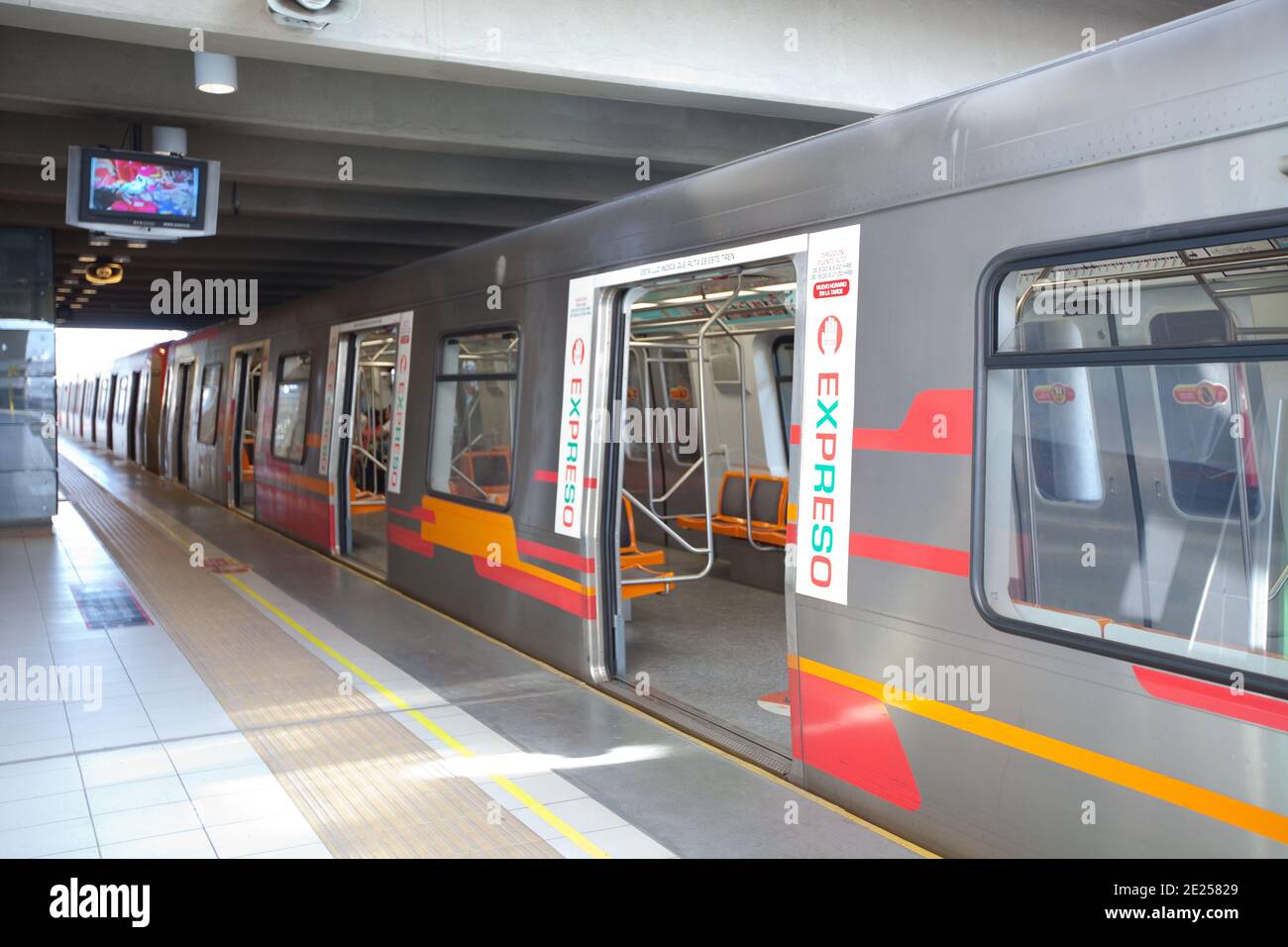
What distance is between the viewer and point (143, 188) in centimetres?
650

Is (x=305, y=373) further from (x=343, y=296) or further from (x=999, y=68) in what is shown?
(x=999, y=68)

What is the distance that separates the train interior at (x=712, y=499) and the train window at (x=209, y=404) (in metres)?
7.03

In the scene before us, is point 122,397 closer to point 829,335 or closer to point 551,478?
point 551,478

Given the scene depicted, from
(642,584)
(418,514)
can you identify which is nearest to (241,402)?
(418,514)

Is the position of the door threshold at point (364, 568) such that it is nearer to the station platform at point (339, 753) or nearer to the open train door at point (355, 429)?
the open train door at point (355, 429)

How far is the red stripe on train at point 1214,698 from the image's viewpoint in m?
2.64

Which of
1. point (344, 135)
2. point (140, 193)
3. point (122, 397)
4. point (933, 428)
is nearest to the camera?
point (933, 428)

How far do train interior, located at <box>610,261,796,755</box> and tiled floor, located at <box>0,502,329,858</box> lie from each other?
211cm

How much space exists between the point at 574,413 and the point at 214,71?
265cm

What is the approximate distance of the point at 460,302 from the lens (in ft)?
24.5

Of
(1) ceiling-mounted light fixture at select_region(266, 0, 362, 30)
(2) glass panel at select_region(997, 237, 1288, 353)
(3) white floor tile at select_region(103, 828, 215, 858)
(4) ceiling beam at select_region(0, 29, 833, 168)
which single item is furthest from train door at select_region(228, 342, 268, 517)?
(2) glass panel at select_region(997, 237, 1288, 353)

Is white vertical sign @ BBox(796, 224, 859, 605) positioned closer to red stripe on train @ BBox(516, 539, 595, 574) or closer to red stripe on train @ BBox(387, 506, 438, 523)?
red stripe on train @ BBox(516, 539, 595, 574)

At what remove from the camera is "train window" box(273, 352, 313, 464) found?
11.3 metres
